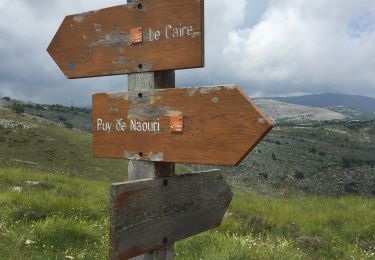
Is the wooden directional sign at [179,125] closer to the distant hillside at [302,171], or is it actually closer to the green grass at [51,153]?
the green grass at [51,153]

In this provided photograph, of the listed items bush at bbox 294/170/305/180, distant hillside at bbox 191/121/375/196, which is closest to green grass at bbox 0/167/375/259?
distant hillside at bbox 191/121/375/196

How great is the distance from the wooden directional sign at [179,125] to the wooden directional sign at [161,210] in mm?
315

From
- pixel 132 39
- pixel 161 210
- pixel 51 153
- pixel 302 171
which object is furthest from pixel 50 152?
pixel 161 210

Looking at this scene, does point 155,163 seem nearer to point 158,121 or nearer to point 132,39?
point 158,121

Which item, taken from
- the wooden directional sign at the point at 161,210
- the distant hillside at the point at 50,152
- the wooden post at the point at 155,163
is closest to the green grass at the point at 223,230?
the wooden directional sign at the point at 161,210

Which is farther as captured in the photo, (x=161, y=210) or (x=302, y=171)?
(x=302, y=171)

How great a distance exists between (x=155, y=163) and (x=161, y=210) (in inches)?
15.7

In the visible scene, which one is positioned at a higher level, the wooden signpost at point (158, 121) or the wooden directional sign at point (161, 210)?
the wooden signpost at point (158, 121)

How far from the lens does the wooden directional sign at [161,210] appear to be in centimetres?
305

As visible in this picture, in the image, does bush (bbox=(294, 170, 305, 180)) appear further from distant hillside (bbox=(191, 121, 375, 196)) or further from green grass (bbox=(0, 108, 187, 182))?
green grass (bbox=(0, 108, 187, 182))

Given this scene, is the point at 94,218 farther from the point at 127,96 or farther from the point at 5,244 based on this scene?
the point at 127,96

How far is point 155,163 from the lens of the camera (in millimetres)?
3527

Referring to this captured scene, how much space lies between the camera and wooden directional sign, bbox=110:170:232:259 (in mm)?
3049

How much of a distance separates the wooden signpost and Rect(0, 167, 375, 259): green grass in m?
2.59
